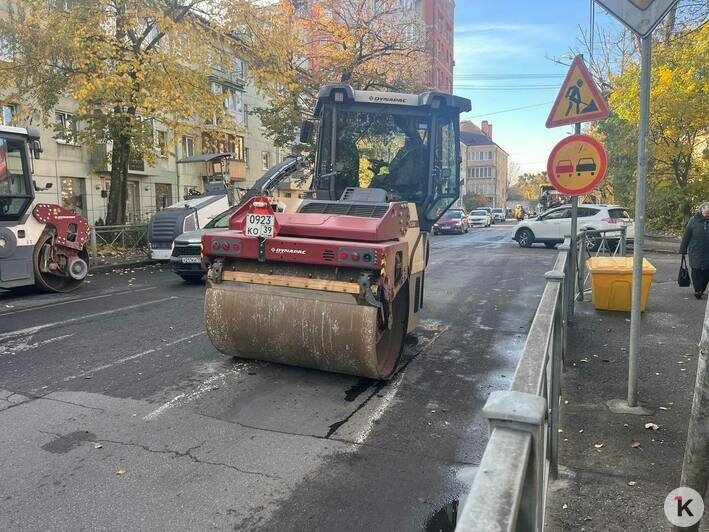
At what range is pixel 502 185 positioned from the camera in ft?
351

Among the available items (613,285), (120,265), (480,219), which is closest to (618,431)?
(613,285)

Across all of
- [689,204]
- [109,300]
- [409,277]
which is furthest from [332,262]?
[689,204]

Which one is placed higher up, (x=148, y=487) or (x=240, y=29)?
(x=240, y=29)

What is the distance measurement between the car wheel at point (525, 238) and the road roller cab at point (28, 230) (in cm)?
1655

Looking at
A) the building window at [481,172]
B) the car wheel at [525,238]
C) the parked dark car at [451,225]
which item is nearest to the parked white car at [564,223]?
the car wheel at [525,238]

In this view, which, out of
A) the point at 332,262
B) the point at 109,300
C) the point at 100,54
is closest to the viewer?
the point at 332,262

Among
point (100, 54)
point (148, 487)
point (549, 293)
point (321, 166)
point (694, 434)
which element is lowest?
point (148, 487)

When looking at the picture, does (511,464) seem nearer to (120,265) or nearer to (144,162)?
(120,265)

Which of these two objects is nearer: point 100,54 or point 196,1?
point 100,54

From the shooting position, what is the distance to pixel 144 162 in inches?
1123

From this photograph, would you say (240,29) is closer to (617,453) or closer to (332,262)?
(332,262)

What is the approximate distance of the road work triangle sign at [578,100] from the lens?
5402 millimetres

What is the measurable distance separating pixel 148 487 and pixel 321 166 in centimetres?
477

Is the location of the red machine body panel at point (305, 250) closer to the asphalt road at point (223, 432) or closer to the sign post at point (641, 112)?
the asphalt road at point (223, 432)
